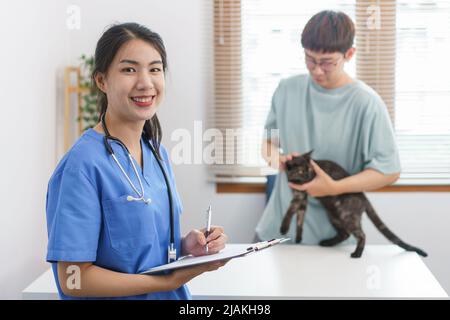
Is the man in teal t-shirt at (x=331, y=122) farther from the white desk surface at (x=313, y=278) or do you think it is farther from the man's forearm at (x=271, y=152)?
the white desk surface at (x=313, y=278)

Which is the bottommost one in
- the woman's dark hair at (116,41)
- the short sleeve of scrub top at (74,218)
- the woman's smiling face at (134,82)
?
the short sleeve of scrub top at (74,218)

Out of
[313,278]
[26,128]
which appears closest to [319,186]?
[313,278]

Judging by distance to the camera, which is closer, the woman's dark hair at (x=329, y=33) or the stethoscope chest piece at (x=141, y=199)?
the stethoscope chest piece at (x=141, y=199)

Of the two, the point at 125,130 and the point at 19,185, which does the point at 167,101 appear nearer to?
the point at 19,185

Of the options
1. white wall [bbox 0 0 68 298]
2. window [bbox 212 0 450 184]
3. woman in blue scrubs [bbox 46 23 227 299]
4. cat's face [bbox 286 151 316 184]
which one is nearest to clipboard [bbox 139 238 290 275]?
woman in blue scrubs [bbox 46 23 227 299]

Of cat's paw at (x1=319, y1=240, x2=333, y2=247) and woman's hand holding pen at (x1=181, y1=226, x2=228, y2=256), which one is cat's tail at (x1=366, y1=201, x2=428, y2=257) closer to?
cat's paw at (x1=319, y1=240, x2=333, y2=247)

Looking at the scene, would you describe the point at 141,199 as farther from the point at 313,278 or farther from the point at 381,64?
the point at 381,64

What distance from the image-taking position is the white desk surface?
56.8 inches

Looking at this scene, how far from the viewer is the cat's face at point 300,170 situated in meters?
1.79

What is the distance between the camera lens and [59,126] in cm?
227

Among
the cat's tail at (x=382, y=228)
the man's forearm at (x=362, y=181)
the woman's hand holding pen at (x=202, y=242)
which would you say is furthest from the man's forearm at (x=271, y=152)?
the woman's hand holding pen at (x=202, y=242)

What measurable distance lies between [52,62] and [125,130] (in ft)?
4.46

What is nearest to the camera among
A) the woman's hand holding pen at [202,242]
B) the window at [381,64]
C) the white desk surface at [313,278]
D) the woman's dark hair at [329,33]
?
the woman's hand holding pen at [202,242]

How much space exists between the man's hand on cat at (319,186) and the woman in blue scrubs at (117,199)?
91 centimetres
